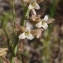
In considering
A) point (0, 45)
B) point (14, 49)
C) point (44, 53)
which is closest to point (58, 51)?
point (44, 53)

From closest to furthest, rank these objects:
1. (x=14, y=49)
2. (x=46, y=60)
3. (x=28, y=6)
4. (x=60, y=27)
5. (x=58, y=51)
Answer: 1. (x=28, y=6)
2. (x=14, y=49)
3. (x=46, y=60)
4. (x=58, y=51)
5. (x=60, y=27)

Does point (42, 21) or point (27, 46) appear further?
point (27, 46)

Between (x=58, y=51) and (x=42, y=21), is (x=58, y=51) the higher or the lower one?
the lower one

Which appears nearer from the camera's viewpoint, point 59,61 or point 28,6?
point 28,6

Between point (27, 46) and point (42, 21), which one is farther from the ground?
point (42, 21)

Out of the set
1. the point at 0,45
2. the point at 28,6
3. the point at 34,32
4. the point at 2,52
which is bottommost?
the point at 0,45

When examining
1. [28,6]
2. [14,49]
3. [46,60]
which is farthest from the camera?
[46,60]

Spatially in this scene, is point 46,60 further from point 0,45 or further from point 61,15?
point 61,15

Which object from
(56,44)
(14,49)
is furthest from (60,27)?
(14,49)

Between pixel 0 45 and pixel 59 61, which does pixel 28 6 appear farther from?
pixel 59 61
